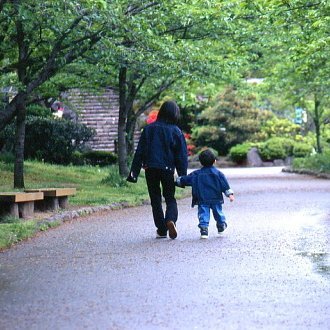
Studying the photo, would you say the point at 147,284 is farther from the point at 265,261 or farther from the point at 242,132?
the point at 242,132

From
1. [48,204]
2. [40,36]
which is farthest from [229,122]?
[48,204]

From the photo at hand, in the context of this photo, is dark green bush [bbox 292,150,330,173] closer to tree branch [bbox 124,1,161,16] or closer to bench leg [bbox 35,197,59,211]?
tree branch [bbox 124,1,161,16]

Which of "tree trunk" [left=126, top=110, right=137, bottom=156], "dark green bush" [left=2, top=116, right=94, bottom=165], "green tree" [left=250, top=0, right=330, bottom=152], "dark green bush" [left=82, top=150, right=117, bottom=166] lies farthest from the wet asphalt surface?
"dark green bush" [left=82, top=150, right=117, bottom=166]

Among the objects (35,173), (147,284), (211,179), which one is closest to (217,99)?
(35,173)

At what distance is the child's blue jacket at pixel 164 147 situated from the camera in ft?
37.6

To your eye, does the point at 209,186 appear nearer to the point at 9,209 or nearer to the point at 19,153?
the point at 9,209

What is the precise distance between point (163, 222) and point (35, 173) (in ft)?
43.7

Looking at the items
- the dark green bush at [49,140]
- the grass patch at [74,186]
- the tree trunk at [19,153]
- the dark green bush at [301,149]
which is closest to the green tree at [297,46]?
the dark green bush at [301,149]

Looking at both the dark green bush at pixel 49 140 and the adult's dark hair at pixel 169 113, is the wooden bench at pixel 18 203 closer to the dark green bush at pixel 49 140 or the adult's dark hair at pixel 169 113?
the adult's dark hair at pixel 169 113

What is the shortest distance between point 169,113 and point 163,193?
1059 mm

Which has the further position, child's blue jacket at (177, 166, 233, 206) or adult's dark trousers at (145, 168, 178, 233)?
child's blue jacket at (177, 166, 233, 206)

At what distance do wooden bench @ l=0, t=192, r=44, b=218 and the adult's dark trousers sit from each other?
8.05ft

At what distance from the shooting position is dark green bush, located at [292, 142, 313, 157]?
48.7 metres

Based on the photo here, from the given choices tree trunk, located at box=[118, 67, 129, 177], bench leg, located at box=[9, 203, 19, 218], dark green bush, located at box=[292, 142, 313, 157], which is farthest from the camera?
dark green bush, located at box=[292, 142, 313, 157]
